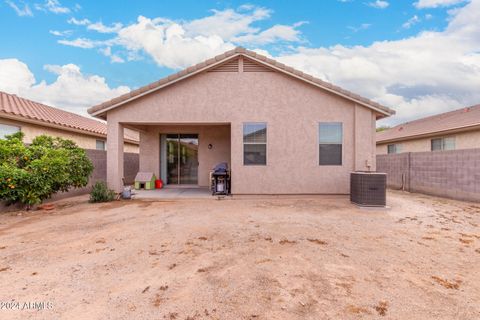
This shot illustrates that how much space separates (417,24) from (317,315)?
57.6 feet

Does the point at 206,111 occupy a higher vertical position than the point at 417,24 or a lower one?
lower

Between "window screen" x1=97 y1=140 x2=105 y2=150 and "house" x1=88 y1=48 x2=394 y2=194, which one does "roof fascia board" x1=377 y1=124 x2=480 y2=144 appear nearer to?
"house" x1=88 y1=48 x2=394 y2=194

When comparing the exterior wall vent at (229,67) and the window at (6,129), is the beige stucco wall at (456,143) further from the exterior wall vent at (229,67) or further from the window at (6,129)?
the window at (6,129)

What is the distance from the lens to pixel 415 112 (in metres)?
28.0

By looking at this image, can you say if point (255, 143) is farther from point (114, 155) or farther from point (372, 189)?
point (114, 155)

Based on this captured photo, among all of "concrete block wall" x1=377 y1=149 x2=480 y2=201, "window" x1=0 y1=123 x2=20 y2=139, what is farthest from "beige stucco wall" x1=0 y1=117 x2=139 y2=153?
"concrete block wall" x1=377 y1=149 x2=480 y2=201

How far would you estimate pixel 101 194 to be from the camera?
8.27 m

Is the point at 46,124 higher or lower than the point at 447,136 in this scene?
higher

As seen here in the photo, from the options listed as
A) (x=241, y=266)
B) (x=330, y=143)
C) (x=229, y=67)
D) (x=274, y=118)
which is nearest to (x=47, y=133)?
(x=229, y=67)

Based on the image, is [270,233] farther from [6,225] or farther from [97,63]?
[97,63]

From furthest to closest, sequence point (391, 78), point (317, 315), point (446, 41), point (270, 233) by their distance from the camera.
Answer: point (391, 78), point (446, 41), point (270, 233), point (317, 315)

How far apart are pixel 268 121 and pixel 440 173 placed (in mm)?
7512

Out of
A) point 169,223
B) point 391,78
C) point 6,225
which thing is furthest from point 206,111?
point 391,78

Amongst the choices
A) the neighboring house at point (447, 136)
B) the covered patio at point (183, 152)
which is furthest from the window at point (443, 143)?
the covered patio at point (183, 152)
